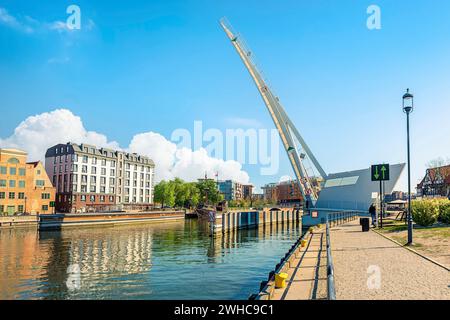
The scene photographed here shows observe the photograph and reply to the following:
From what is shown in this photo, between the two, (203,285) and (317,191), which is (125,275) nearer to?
(203,285)

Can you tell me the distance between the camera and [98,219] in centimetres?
6259

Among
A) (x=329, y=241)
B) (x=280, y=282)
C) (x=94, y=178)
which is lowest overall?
(x=280, y=282)

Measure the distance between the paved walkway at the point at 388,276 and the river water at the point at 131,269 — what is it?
5987mm

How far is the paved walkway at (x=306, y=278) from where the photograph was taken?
10.9m

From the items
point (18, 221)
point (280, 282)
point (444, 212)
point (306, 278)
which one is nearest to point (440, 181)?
point (444, 212)

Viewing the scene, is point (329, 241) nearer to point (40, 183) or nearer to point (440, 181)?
point (40, 183)

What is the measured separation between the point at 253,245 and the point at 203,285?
820 inches

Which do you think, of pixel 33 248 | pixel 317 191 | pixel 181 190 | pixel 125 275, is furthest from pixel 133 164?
pixel 125 275

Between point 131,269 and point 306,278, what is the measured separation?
15485 millimetres

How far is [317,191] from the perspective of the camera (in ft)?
265

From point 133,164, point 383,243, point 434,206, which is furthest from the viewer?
point 133,164

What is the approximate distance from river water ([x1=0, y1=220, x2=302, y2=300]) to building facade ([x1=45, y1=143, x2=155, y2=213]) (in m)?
44.5

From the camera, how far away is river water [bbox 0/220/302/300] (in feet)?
61.4
